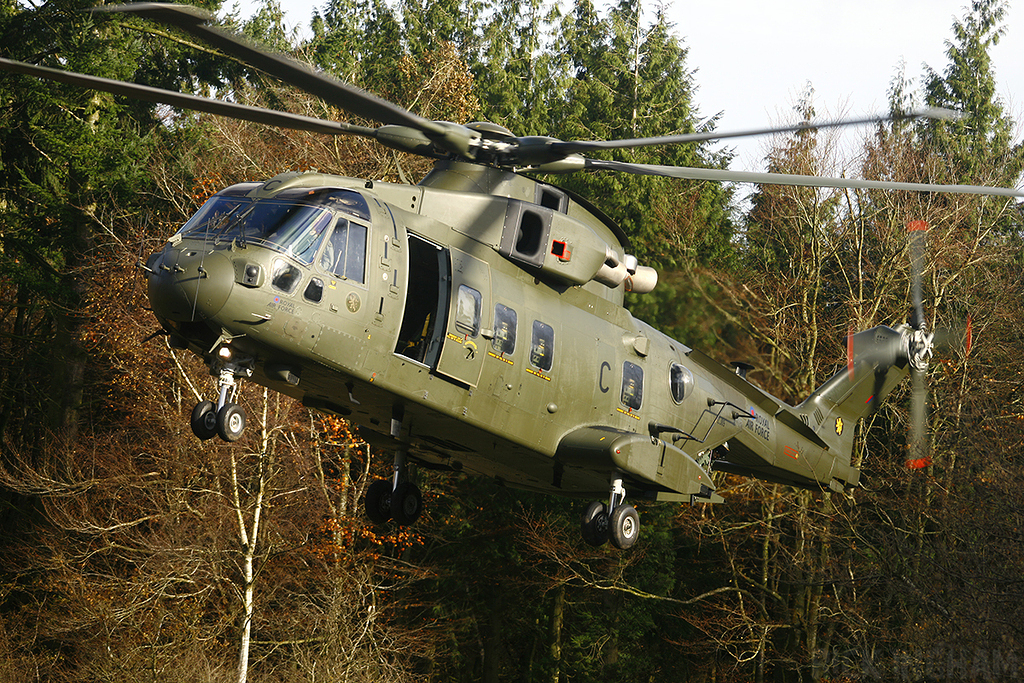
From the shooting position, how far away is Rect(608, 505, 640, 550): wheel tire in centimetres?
1147

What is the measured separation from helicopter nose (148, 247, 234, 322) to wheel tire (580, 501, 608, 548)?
4913 millimetres

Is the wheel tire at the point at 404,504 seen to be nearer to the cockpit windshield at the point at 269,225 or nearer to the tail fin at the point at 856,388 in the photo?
the cockpit windshield at the point at 269,225

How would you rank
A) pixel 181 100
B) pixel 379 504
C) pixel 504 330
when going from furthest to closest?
pixel 379 504 < pixel 504 330 < pixel 181 100

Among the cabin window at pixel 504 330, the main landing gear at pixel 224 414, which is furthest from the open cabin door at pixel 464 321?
the main landing gear at pixel 224 414

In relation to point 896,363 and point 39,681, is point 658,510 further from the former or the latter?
point 39,681

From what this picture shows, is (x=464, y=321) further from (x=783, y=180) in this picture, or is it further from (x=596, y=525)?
(x=783, y=180)

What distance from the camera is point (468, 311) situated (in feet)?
33.9

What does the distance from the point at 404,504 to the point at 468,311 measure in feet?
10.9

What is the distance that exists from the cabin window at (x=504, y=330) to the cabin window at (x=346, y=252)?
162 cm

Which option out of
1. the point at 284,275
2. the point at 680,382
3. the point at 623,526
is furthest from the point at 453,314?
the point at 680,382

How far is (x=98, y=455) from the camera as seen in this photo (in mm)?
23609

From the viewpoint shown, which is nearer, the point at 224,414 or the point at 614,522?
the point at 224,414

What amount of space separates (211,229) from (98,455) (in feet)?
53.0

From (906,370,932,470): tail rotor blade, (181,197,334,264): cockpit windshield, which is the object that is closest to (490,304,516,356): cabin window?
(181,197,334,264): cockpit windshield
